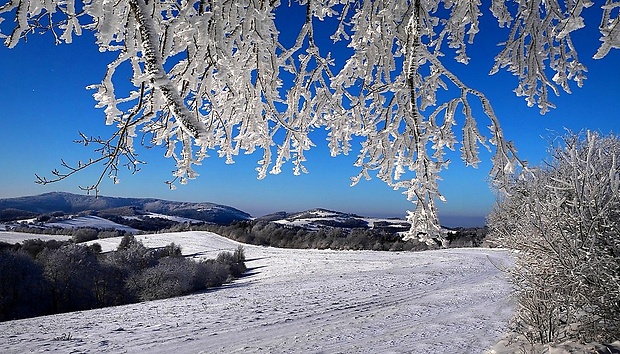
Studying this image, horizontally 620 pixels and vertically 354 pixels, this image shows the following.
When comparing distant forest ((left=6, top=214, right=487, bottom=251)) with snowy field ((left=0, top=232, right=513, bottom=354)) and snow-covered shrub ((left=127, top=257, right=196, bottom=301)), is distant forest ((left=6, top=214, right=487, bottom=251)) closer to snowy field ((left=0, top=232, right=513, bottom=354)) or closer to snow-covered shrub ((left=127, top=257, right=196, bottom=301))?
snowy field ((left=0, top=232, right=513, bottom=354))

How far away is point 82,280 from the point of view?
30219mm

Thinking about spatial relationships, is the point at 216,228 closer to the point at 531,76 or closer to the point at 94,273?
the point at 94,273

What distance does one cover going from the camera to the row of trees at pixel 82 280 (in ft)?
89.9

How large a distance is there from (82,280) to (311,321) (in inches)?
884

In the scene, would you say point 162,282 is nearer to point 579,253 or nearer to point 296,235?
point 579,253

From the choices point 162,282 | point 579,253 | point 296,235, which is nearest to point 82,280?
point 162,282

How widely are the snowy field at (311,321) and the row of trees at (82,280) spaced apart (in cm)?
772

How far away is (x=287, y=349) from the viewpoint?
12.2 metres

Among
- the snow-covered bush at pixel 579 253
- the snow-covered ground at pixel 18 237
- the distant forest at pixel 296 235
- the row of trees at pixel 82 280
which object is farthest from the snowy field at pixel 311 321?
the snow-covered ground at pixel 18 237

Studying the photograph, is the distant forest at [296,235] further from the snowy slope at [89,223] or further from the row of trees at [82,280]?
the row of trees at [82,280]

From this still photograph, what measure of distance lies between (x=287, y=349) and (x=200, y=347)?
2.89 meters

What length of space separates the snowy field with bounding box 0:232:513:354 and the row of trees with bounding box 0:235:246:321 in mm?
7720

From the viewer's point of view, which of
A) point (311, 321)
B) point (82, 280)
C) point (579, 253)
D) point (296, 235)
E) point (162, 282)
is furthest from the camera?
point (296, 235)

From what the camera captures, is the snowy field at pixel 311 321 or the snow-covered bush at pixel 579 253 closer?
the snow-covered bush at pixel 579 253
